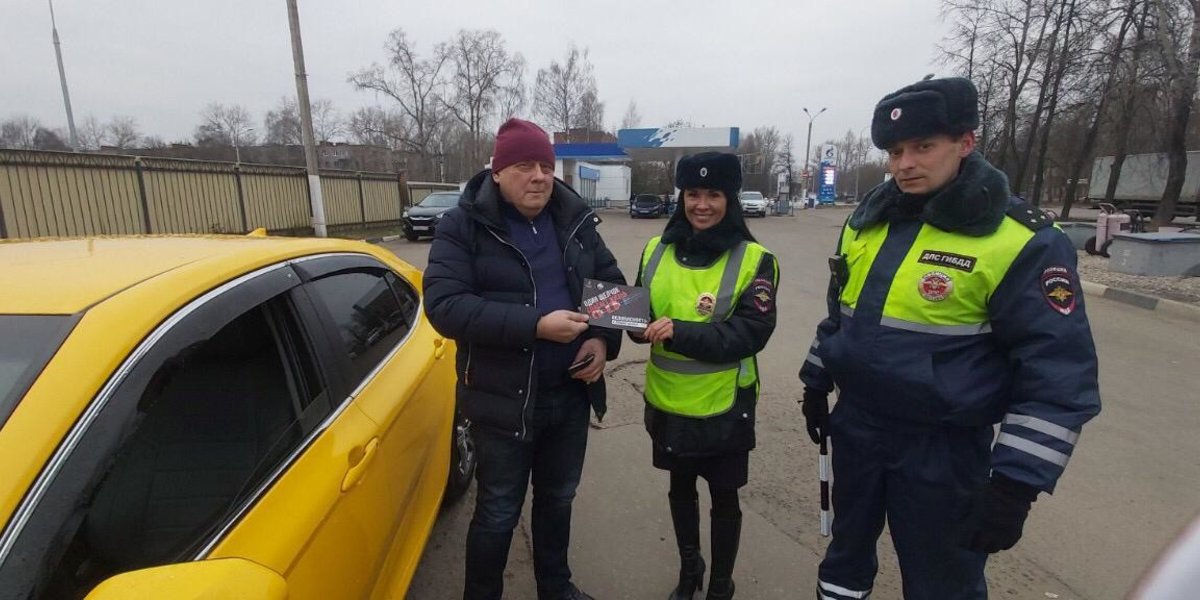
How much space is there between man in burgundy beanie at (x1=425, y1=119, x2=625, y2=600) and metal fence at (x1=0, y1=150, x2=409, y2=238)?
8.14 metres

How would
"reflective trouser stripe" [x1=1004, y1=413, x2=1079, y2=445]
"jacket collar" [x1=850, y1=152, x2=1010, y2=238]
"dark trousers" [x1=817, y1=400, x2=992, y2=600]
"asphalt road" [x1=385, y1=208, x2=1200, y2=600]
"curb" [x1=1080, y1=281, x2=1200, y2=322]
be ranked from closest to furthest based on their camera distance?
"reflective trouser stripe" [x1=1004, y1=413, x2=1079, y2=445], "jacket collar" [x1=850, y1=152, x2=1010, y2=238], "dark trousers" [x1=817, y1=400, x2=992, y2=600], "asphalt road" [x1=385, y1=208, x2=1200, y2=600], "curb" [x1=1080, y1=281, x2=1200, y2=322]

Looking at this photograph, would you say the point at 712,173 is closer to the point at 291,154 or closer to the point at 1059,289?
the point at 1059,289

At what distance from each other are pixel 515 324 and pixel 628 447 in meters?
2.25

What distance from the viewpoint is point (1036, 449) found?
1.51 meters

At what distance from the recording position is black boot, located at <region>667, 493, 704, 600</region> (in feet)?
8.02

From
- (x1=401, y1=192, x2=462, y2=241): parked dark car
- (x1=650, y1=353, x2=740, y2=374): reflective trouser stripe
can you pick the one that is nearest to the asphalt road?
(x1=650, y1=353, x2=740, y2=374): reflective trouser stripe

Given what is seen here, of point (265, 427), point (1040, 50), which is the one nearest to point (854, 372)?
point (265, 427)

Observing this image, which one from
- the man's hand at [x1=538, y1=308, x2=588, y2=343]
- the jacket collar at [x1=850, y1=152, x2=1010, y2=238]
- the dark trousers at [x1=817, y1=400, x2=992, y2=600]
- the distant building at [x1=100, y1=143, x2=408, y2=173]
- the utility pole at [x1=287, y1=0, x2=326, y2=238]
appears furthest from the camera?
the distant building at [x1=100, y1=143, x2=408, y2=173]

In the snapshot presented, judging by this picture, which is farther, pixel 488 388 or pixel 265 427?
pixel 488 388

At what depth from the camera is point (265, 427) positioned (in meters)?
1.67

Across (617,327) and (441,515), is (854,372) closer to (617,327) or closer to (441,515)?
(617,327)

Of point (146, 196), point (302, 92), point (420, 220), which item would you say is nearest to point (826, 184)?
point (420, 220)

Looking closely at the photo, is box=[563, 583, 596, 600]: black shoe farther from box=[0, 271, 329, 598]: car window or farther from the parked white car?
the parked white car

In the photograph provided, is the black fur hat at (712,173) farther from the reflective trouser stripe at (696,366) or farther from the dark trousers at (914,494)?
the dark trousers at (914,494)
